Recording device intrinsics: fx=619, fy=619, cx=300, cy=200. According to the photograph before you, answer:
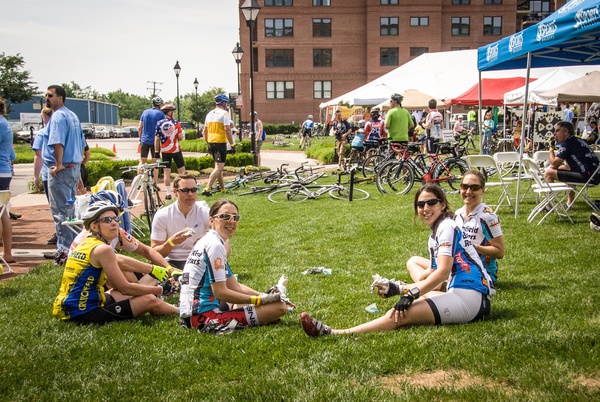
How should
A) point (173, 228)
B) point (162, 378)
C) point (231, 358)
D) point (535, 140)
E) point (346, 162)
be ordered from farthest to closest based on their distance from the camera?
1. point (535, 140)
2. point (346, 162)
3. point (173, 228)
4. point (231, 358)
5. point (162, 378)

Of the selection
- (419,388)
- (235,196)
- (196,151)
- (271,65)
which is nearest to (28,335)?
(419,388)

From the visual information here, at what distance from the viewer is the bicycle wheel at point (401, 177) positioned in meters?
14.2

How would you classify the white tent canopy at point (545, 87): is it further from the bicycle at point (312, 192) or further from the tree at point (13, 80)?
the tree at point (13, 80)

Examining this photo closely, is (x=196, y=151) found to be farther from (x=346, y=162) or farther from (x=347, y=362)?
(x=347, y=362)

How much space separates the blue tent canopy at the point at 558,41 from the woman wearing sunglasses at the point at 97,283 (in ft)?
20.9

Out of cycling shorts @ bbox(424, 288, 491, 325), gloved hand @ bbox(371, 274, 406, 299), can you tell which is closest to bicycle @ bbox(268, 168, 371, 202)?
cycling shorts @ bbox(424, 288, 491, 325)

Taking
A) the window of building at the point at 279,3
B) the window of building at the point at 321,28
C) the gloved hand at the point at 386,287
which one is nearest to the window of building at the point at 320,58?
the window of building at the point at 321,28

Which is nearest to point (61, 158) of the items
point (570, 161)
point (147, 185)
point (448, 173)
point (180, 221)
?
point (147, 185)

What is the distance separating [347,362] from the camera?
423cm

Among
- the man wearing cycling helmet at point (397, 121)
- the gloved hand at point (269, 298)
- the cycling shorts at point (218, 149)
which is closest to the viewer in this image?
the gloved hand at point (269, 298)

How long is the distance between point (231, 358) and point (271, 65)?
6190cm

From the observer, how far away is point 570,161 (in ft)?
33.3

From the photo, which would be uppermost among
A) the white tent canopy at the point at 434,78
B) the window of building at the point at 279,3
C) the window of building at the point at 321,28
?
the window of building at the point at 279,3

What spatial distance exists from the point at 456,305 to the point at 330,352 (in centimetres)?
114
